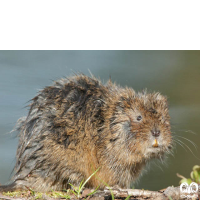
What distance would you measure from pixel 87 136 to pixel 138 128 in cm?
68

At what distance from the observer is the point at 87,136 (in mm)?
3914

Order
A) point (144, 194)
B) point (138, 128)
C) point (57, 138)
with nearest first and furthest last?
point (144, 194)
point (57, 138)
point (138, 128)

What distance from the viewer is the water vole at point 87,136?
3.76 meters

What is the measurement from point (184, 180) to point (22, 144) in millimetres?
2143

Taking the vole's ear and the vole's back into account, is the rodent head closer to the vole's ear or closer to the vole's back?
the vole's ear

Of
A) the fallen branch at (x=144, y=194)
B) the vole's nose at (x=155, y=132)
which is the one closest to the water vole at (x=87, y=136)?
the vole's nose at (x=155, y=132)

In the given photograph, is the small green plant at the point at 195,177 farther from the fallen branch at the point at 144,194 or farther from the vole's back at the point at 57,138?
the vole's back at the point at 57,138

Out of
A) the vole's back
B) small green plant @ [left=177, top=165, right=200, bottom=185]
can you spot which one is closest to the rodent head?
the vole's back

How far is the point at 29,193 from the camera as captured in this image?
3590mm

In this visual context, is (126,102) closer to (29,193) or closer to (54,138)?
(54,138)

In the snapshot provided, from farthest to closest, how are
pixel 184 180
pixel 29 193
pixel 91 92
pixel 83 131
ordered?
pixel 91 92 → pixel 83 131 → pixel 29 193 → pixel 184 180

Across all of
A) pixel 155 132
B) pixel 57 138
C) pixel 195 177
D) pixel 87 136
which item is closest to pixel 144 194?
pixel 195 177

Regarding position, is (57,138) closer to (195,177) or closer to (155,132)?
(155,132)

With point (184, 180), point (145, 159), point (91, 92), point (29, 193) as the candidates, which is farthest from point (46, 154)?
point (184, 180)
